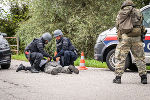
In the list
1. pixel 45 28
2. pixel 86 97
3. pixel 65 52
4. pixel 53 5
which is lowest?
pixel 86 97

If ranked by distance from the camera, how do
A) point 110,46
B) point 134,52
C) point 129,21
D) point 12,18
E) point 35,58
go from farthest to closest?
point 12,18 < point 110,46 < point 35,58 < point 134,52 < point 129,21

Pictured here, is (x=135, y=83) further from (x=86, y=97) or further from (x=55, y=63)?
(x=55, y=63)

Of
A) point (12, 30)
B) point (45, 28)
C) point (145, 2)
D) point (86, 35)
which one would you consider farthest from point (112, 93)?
point (12, 30)

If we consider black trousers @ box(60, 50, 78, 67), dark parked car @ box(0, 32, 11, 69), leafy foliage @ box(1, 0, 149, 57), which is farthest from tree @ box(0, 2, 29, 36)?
black trousers @ box(60, 50, 78, 67)

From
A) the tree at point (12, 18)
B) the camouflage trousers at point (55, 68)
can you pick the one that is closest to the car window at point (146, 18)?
the camouflage trousers at point (55, 68)

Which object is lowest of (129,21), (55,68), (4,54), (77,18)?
(55,68)

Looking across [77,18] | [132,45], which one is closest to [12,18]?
[77,18]

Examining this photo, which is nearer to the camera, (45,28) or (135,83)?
(135,83)

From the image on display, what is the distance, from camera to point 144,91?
607 centimetres

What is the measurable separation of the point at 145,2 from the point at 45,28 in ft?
21.7

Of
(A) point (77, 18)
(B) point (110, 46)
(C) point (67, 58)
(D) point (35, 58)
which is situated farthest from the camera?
(A) point (77, 18)

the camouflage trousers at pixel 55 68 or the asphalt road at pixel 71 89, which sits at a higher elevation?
the camouflage trousers at pixel 55 68

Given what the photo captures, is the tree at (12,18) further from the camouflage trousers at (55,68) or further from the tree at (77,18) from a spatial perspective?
the camouflage trousers at (55,68)

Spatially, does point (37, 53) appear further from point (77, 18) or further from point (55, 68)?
point (77, 18)
